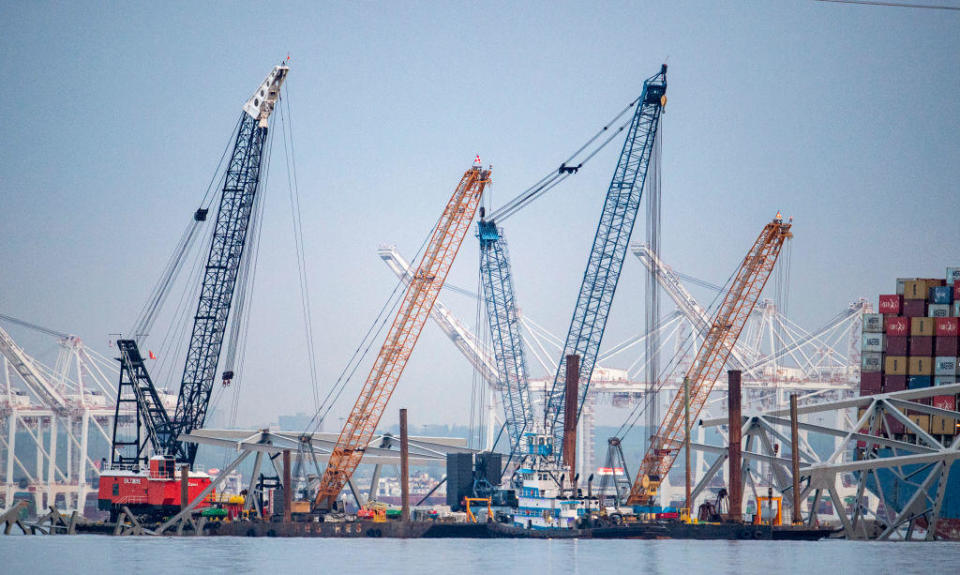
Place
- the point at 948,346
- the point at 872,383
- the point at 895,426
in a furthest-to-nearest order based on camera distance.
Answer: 1. the point at 872,383
2. the point at 895,426
3. the point at 948,346

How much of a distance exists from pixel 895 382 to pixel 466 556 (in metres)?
45.5

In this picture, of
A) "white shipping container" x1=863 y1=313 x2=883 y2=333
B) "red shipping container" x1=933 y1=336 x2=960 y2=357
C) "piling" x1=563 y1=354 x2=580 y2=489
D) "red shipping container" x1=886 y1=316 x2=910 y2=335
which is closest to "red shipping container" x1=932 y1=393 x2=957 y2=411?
"red shipping container" x1=933 y1=336 x2=960 y2=357

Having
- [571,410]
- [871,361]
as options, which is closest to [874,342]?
[871,361]

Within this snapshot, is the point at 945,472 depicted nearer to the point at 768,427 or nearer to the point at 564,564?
the point at 768,427

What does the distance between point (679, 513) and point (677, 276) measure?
296ft

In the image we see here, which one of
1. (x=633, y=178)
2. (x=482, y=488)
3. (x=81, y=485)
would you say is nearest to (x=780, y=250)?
(x=633, y=178)

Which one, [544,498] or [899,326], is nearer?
[544,498]

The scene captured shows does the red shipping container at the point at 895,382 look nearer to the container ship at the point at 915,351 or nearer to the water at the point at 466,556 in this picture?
the container ship at the point at 915,351

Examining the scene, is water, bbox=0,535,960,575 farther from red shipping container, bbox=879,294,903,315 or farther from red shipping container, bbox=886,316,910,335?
red shipping container, bbox=879,294,903,315

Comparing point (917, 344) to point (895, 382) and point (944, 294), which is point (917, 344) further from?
point (944, 294)

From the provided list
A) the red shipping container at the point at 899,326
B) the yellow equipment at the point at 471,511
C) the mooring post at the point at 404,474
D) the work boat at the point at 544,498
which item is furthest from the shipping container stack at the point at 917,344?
the mooring post at the point at 404,474

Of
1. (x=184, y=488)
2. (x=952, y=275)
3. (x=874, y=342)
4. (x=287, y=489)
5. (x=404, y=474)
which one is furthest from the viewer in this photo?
(x=952, y=275)

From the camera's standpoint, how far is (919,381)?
99.6m

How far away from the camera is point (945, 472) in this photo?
273ft
